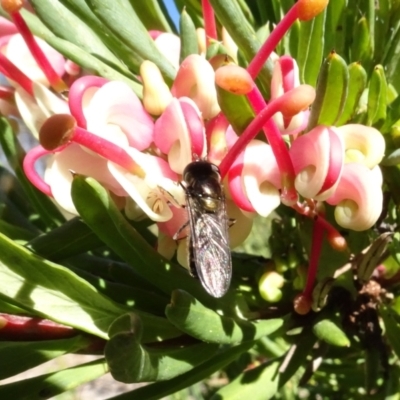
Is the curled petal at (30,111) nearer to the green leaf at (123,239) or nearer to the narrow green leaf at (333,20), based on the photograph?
the green leaf at (123,239)

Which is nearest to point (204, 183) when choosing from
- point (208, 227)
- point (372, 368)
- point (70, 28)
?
point (208, 227)

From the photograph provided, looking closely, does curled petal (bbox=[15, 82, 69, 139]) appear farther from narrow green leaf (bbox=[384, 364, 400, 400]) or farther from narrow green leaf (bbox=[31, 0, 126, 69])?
narrow green leaf (bbox=[384, 364, 400, 400])

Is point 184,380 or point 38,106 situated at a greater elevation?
point 38,106

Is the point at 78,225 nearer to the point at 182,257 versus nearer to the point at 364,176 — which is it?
the point at 182,257

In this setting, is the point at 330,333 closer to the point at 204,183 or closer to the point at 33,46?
the point at 204,183

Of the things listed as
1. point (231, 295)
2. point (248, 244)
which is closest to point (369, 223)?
point (231, 295)

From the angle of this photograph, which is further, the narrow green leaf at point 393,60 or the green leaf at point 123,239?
the narrow green leaf at point 393,60

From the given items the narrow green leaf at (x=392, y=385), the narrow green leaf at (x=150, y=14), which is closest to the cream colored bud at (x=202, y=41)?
the narrow green leaf at (x=150, y=14)
